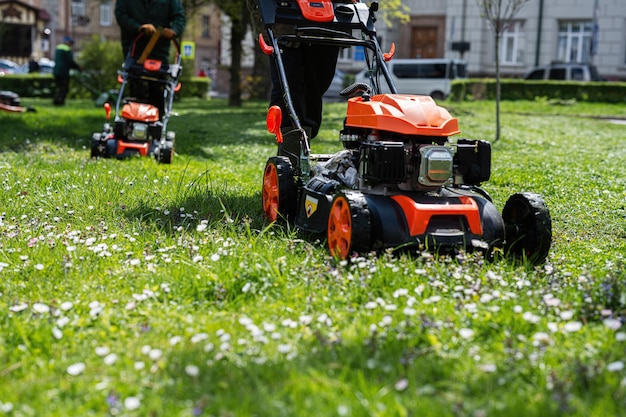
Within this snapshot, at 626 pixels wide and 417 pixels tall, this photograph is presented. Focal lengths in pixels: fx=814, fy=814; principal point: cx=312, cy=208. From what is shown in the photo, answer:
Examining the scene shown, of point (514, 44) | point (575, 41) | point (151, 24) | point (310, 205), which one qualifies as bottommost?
point (310, 205)

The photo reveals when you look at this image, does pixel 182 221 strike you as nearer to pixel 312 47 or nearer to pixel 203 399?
pixel 312 47

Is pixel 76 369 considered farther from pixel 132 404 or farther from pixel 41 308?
pixel 41 308

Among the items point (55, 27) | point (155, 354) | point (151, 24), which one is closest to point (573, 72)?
point (151, 24)

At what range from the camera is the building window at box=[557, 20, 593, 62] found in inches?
1232

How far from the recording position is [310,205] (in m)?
4.39

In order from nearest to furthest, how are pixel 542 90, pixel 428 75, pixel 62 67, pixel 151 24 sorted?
1. pixel 151 24
2. pixel 62 67
3. pixel 542 90
4. pixel 428 75

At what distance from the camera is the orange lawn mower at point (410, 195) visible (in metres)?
3.76

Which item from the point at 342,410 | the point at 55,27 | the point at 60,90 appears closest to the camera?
the point at 342,410

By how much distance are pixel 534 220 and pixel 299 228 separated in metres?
1.25

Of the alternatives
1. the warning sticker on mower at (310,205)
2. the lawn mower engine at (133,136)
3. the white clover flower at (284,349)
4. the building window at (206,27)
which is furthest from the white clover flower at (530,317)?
the building window at (206,27)

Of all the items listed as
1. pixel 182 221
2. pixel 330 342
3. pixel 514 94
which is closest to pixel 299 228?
pixel 182 221

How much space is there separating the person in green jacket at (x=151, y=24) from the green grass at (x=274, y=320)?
3.26 m

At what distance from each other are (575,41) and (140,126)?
27.0 metres

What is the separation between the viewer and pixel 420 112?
396 cm
